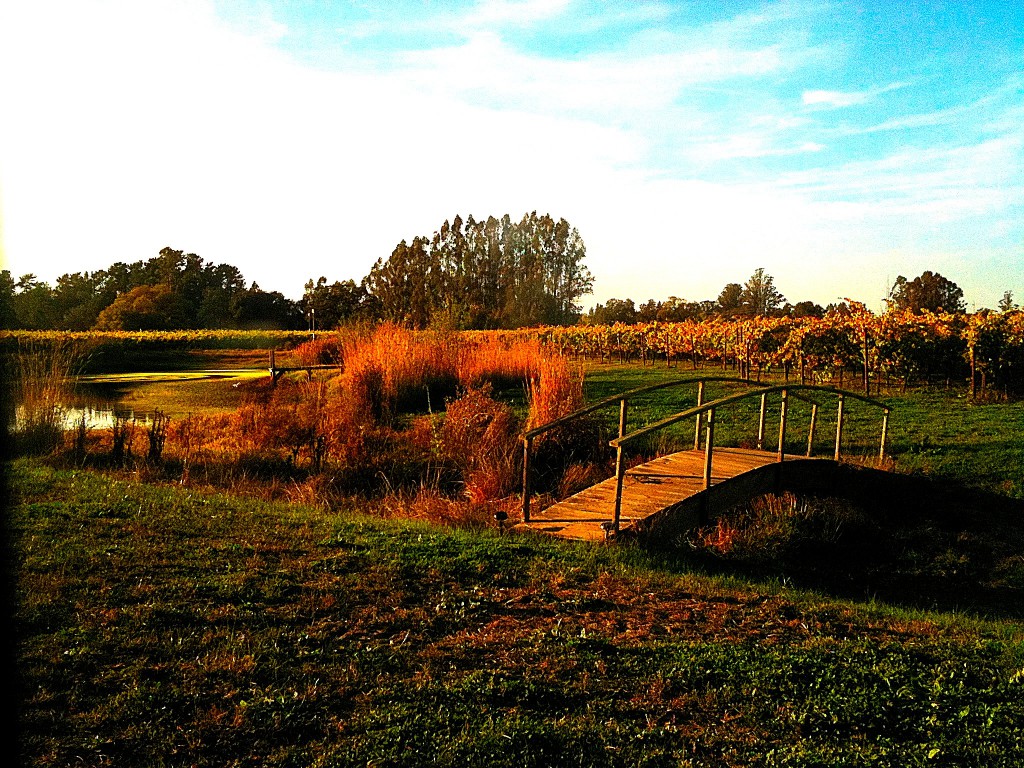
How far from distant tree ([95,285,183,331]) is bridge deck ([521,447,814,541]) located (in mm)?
42019

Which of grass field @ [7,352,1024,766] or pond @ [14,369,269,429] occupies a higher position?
grass field @ [7,352,1024,766]

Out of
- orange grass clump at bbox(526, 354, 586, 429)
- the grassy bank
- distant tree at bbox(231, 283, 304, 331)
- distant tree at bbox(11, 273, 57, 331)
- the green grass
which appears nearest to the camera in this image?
the grassy bank

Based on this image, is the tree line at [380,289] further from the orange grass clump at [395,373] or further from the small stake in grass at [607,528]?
the small stake in grass at [607,528]

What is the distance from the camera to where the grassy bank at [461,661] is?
4262mm

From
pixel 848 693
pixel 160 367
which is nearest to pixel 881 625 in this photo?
pixel 848 693

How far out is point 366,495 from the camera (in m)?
12.8

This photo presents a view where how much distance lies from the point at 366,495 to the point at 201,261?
49.8 m

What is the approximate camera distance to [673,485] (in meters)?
10.7

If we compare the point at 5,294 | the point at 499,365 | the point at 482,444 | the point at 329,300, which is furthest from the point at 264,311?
the point at 482,444

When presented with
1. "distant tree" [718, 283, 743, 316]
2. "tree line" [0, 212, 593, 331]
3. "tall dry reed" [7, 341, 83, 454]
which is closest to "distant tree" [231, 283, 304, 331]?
"tree line" [0, 212, 593, 331]

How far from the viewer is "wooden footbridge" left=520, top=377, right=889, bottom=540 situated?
9.36 metres

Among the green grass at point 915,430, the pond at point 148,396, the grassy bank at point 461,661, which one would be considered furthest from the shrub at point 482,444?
the pond at point 148,396

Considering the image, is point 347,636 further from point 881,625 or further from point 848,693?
point 881,625

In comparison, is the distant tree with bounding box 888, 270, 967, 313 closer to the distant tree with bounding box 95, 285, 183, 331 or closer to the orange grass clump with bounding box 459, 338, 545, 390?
the orange grass clump with bounding box 459, 338, 545, 390
